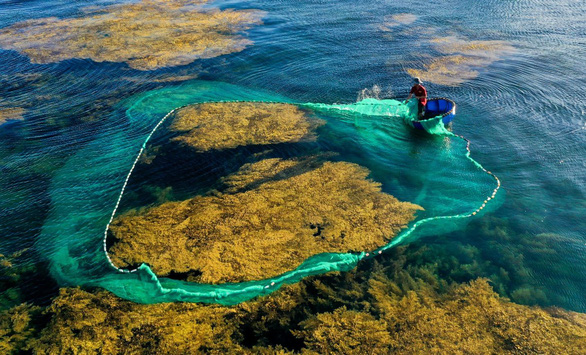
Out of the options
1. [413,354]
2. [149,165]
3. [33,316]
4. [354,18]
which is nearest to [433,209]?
[413,354]

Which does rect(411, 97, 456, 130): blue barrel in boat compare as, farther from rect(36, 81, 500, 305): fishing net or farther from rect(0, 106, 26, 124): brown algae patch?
rect(0, 106, 26, 124): brown algae patch

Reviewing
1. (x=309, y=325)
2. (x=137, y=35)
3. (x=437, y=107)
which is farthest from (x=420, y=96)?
(x=137, y=35)

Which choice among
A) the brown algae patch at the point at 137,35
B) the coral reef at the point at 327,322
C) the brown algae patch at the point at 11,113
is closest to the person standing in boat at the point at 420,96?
the coral reef at the point at 327,322

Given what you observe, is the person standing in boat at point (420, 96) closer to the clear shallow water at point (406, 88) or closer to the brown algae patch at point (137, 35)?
the clear shallow water at point (406, 88)

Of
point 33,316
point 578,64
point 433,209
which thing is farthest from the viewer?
point 578,64

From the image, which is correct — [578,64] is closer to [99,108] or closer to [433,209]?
[433,209]

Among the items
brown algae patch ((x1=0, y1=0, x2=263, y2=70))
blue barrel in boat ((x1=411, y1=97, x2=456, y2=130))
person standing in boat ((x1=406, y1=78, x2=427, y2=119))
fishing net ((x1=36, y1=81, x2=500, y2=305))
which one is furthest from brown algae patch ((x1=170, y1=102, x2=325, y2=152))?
brown algae patch ((x1=0, y1=0, x2=263, y2=70))
